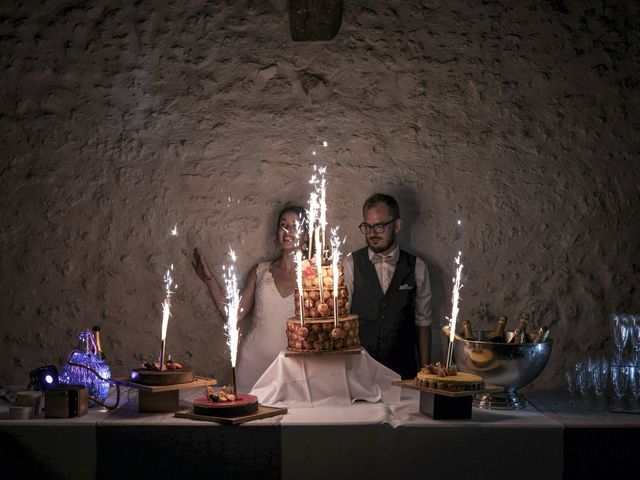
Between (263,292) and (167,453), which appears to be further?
(263,292)

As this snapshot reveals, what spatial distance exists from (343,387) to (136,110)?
80.6 inches

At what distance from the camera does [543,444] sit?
3.10m

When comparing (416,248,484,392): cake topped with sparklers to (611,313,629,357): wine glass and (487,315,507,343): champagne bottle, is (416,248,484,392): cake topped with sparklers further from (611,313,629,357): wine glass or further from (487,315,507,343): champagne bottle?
(611,313,629,357): wine glass

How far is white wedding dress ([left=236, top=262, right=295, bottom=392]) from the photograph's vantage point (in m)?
4.26

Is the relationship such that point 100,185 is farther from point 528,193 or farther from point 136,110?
point 528,193

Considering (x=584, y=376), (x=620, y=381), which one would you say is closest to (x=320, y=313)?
(x=584, y=376)

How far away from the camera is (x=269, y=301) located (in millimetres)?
4285

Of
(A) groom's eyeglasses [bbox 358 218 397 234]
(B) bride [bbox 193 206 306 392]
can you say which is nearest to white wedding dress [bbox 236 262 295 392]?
(B) bride [bbox 193 206 306 392]

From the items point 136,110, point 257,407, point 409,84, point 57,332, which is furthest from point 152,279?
point 409,84

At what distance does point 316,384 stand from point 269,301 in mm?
894

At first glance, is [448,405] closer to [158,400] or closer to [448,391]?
[448,391]

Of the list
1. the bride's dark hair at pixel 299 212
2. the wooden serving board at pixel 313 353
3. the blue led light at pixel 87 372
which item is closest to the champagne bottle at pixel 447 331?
the wooden serving board at pixel 313 353

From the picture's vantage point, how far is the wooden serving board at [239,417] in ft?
10.1

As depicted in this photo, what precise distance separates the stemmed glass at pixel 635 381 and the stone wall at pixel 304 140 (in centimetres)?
84
